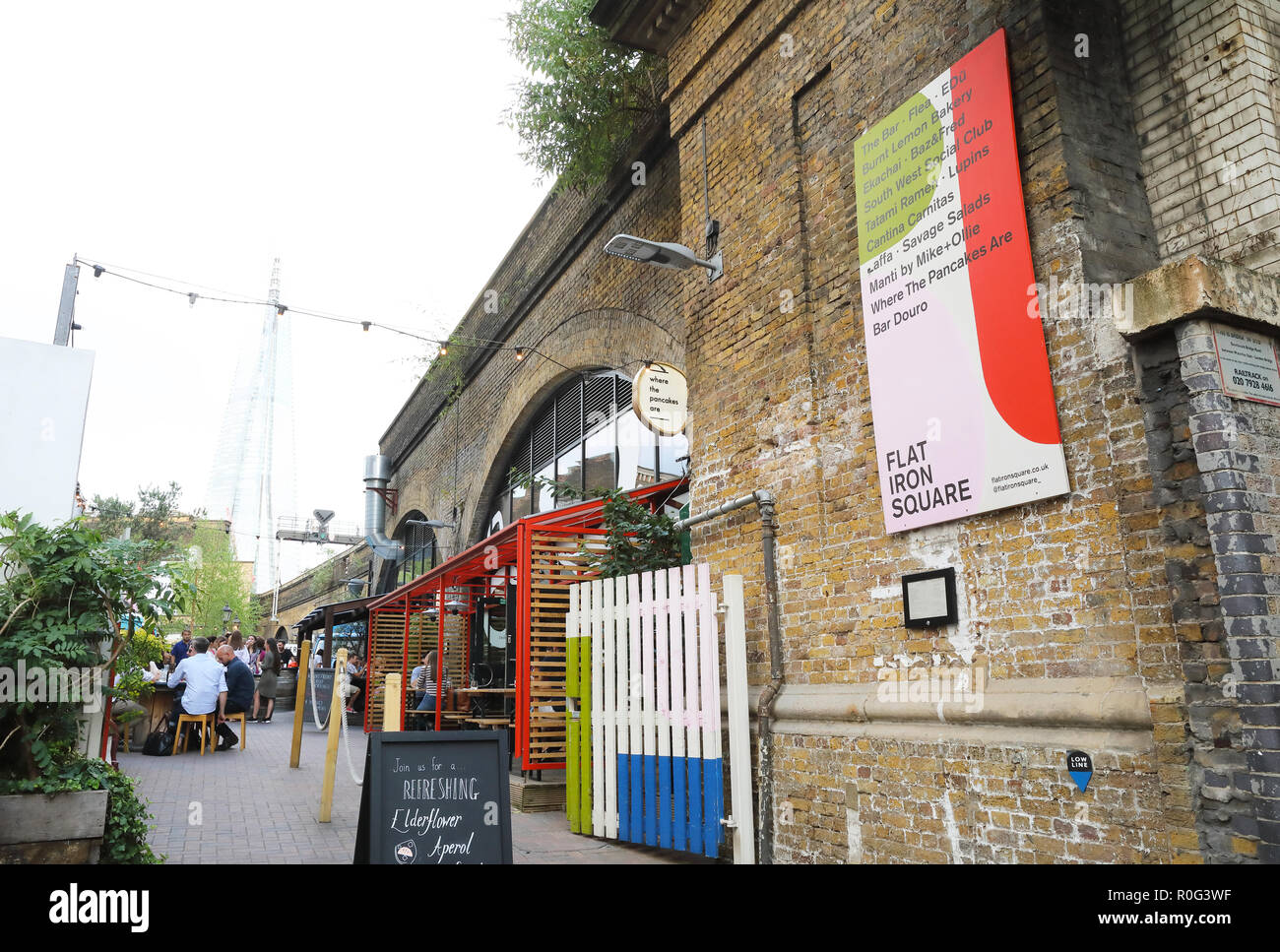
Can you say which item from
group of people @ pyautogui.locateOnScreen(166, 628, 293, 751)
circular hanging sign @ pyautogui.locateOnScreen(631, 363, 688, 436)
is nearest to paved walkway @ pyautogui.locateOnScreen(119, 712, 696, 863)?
group of people @ pyautogui.locateOnScreen(166, 628, 293, 751)

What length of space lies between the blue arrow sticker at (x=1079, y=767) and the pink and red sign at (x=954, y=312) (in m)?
1.24

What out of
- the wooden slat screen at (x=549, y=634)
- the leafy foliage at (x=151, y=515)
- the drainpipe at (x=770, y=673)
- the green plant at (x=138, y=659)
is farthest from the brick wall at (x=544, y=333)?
the leafy foliage at (x=151, y=515)

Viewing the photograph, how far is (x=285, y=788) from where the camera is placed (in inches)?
355

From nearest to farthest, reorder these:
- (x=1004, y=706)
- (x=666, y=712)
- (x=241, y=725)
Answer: (x=1004, y=706), (x=666, y=712), (x=241, y=725)

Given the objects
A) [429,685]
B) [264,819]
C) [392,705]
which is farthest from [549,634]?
[429,685]

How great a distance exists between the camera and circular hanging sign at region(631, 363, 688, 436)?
8.43 metres

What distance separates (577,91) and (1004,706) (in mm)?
8197

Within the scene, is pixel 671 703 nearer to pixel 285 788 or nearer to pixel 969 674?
pixel 969 674

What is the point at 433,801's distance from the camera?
4.14 m

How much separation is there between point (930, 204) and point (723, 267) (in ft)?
7.19

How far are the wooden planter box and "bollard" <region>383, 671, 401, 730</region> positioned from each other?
1.66 metres

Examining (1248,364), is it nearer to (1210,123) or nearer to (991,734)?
(1210,123)
